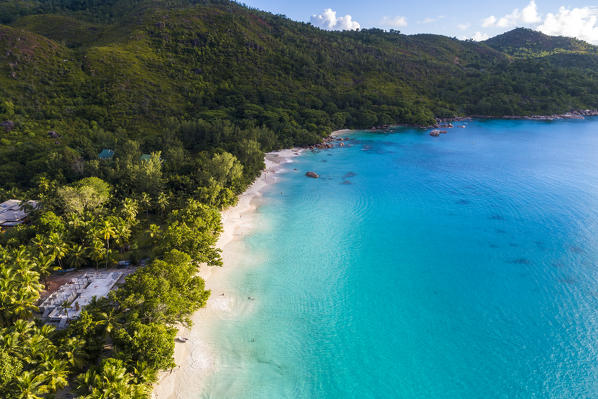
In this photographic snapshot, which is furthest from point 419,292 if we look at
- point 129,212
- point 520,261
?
point 129,212

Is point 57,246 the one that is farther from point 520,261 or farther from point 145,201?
point 520,261

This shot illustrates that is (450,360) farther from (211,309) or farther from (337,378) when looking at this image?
(211,309)

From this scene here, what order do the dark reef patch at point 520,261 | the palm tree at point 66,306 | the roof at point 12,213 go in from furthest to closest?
the roof at point 12,213
the dark reef patch at point 520,261
the palm tree at point 66,306

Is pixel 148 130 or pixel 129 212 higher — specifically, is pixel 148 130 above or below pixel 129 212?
above

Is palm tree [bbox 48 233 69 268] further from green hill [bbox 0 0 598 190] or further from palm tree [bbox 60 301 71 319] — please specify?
green hill [bbox 0 0 598 190]

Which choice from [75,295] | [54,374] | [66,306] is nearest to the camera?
[54,374]

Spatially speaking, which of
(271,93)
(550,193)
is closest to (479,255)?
(550,193)

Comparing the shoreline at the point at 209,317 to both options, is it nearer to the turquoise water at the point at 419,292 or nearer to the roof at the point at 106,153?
the turquoise water at the point at 419,292

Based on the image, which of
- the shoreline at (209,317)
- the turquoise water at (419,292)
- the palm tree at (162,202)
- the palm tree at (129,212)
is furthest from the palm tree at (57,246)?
the turquoise water at (419,292)
